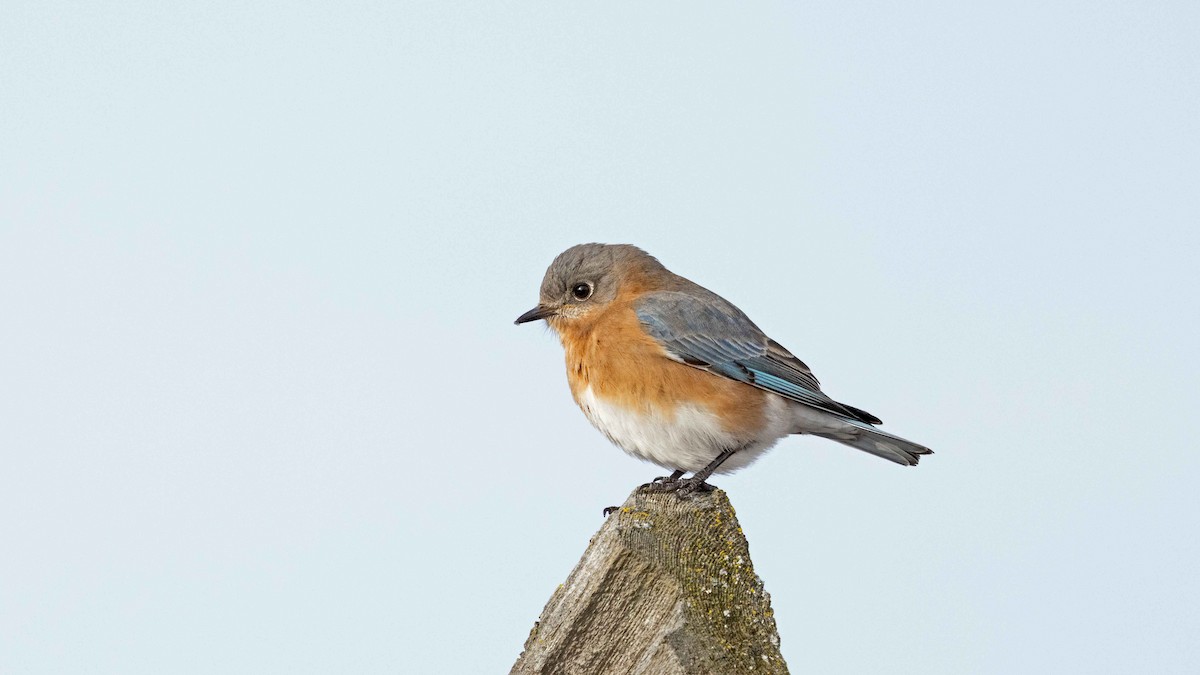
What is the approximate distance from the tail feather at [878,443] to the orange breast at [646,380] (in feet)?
2.08

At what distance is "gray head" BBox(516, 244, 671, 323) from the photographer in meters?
7.45

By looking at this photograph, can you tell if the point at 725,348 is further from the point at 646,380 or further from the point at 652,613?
the point at 652,613

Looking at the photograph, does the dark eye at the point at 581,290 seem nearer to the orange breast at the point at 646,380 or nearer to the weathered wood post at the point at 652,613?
the orange breast at the point at 646,380

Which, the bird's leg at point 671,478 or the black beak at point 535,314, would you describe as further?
the black beak at point 535,314

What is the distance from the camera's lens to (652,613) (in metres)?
3.98

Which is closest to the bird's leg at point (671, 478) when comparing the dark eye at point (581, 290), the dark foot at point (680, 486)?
the dark foot at point (680, 486)

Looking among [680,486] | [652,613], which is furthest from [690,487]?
[652,613]

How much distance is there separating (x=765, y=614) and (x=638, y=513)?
0.52 metres

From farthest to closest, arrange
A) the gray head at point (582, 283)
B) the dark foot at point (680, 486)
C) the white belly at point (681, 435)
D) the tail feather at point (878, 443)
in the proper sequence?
the gray head at point (582, 283)
the tail feather at point (878, 443)
the white belly at point (681, 435)
the dark foot at point (680, 486)

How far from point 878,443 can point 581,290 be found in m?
1.86

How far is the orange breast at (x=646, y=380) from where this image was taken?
6789mm

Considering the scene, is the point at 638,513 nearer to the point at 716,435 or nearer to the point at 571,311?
the point at 716,435

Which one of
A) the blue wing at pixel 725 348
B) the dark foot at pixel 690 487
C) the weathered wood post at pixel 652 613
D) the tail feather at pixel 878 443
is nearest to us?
→ the weathered wood post at pixel 652 613

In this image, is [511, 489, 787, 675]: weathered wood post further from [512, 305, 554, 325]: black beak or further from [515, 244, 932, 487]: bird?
[512, 305, 554, 325]: black beak
